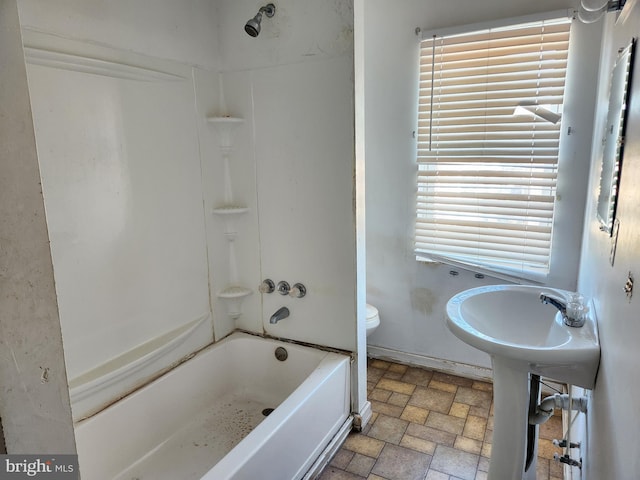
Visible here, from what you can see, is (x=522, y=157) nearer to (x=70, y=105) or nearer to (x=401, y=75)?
(x=401, y=75)

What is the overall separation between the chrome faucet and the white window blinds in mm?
1074

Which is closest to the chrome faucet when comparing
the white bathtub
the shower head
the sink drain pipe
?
the white bathtub

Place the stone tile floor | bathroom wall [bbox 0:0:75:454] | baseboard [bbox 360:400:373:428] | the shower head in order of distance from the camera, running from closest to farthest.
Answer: bathroom wall [bbox 0:0:75:454] < the shower head < the stone tile floor < baseboard [bbox 360:400:373:428]

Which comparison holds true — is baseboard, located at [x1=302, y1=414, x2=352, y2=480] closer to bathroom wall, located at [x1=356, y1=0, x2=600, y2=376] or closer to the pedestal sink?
the pedestal sink

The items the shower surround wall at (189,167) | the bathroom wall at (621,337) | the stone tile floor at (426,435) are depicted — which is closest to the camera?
the bathroom wall at (621,337)

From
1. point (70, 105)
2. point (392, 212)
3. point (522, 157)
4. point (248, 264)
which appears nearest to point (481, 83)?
point (522, 157)

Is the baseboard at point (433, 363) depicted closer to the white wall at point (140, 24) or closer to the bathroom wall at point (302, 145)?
the bathroom wall at point (302, 145)

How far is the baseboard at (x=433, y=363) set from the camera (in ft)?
9.35

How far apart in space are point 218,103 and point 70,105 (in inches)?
32.5

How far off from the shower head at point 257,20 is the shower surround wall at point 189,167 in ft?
0.14

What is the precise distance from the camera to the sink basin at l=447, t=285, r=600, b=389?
4.45 feet

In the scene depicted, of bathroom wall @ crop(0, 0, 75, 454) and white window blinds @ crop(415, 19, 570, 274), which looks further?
white window blinds @ crop(415, 19, 570, 274)

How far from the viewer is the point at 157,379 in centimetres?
208

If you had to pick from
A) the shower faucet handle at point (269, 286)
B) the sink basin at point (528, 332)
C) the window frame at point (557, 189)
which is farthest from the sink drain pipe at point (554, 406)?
the shower faucet handle at point (269, 286)
